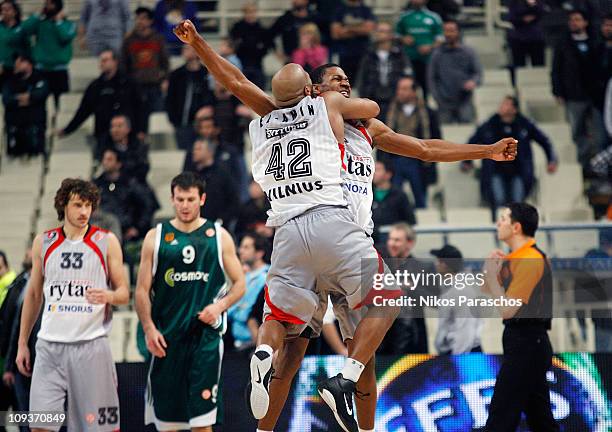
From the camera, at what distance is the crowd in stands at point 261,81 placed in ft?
40.9

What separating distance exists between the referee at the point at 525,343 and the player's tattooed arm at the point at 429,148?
98cm

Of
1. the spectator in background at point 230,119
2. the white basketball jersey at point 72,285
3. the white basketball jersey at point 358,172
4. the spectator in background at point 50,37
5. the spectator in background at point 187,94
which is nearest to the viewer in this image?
the white basketball jersey at point 358,172

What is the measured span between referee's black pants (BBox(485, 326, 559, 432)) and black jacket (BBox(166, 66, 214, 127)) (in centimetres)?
679

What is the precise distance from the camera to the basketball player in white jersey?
25.3ft

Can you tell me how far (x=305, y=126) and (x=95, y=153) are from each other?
27.2ft

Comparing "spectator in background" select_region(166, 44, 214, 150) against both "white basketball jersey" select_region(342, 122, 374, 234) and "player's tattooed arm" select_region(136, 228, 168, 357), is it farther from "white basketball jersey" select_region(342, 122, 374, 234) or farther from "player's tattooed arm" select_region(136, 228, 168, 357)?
"white basketball jersey" select_region(342, 122, 374, 234)

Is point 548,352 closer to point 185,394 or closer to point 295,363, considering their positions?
point 295,363

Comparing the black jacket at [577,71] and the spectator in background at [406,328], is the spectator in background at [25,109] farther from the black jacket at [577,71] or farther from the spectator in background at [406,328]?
the black jacket at [577,71]

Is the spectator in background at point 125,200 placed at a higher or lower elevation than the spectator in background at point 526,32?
lower

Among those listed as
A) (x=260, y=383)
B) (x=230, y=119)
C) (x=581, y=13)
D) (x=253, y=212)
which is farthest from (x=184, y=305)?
(x=581, y=13)

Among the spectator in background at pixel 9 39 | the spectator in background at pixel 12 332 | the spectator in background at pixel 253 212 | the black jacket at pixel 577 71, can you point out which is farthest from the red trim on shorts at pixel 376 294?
the spectator in background at pixel 9 39

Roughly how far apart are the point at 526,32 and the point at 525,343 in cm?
805
